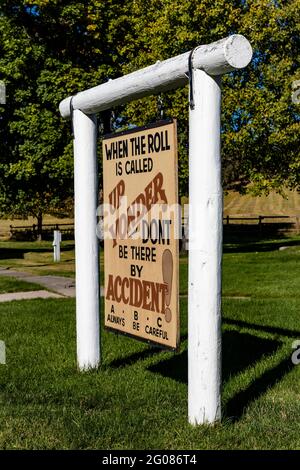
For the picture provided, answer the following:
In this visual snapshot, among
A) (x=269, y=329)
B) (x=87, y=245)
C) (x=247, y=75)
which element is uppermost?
(x=247, y=75)

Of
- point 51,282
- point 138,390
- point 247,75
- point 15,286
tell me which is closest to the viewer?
point 138,390

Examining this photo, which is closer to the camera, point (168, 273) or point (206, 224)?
point (206, 224)

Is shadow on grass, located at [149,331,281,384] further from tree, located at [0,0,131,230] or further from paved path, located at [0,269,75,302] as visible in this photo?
tree, located at [0,0,131,230]

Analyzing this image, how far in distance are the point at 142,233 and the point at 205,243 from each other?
87cm

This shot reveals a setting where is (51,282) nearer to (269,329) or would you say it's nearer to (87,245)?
(269,329)

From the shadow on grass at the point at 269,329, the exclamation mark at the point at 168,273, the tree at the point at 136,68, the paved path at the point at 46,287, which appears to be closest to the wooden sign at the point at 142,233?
the exclamation mark at the point at 168,273

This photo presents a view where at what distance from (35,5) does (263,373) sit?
2123 cm

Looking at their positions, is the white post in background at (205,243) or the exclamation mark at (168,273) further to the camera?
the exclamation mark at (168,273)

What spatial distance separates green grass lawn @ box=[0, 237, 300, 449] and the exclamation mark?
2.46 feet

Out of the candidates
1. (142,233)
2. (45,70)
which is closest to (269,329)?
(142,233)

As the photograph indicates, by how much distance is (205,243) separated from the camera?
438cm

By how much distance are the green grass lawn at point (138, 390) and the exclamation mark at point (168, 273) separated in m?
0.75

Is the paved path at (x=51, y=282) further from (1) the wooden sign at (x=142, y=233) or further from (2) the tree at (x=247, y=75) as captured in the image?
(2) the tree at (x=247, y=75)

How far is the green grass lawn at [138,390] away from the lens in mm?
4277
